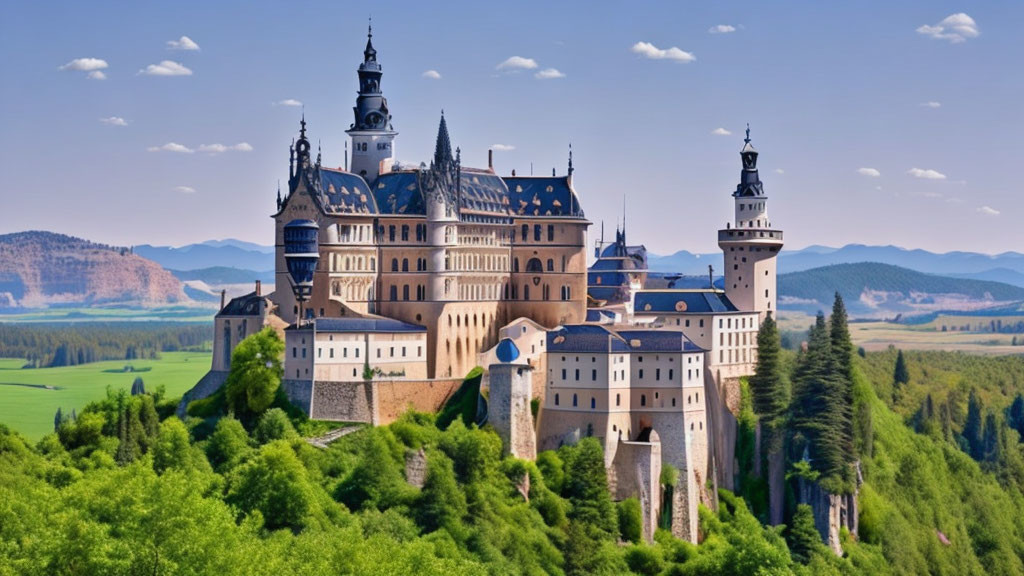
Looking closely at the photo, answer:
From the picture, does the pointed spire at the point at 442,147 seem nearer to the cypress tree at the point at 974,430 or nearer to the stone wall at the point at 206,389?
the stone wall at the point at 206,389

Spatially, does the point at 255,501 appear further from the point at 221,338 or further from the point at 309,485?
the point at 221,338

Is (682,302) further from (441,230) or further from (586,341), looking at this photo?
(441,230)

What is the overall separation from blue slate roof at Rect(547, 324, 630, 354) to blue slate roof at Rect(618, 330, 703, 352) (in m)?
0.90

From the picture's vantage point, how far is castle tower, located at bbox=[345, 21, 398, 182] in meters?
121

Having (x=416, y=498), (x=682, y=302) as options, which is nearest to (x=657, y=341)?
(x=682, y=302)

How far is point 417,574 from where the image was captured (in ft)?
273

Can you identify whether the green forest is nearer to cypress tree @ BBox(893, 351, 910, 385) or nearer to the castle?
the castle

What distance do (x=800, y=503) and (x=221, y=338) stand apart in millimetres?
39222

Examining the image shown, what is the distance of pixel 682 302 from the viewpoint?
121062 millimetres

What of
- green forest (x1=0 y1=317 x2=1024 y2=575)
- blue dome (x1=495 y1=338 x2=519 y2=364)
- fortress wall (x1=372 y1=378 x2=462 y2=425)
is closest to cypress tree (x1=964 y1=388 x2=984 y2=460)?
green forest (x1=0 y1=317 x2=1024 y2=575)

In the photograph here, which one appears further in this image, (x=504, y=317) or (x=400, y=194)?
(x=504, y=317)

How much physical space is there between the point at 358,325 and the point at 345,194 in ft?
34.9

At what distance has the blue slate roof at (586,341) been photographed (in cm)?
10788

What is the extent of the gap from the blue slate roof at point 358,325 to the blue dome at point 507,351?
6.73 metres
